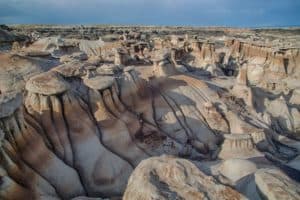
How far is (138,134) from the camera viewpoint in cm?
1280

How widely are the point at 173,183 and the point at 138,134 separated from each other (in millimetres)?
6562

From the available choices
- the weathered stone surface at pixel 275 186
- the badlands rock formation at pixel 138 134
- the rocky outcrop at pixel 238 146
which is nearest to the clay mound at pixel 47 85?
the badlands rock formation at pixel 138 134

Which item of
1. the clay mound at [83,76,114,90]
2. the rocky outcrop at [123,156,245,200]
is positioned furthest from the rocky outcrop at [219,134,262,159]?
the rocky outcrop at [123,156,245,200]

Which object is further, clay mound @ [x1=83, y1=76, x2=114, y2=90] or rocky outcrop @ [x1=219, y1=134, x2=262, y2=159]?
rocky outcrop @ [x1=219, y1=134, x2=262, y2=159]

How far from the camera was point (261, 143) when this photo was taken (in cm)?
1422

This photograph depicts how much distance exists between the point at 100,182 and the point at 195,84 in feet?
28.8

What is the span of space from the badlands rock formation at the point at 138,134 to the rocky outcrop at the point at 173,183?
2 cm

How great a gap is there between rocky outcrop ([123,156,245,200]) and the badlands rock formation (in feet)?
0.06

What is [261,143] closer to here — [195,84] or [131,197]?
[195,84]

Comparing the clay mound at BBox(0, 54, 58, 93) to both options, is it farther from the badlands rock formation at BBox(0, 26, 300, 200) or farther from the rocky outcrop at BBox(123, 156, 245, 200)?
the rocky outcrop at BBox(123, 156, 245, 200)

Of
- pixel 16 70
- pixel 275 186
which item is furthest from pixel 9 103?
pixel 275 186

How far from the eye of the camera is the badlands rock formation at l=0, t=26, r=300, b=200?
678 centimetres

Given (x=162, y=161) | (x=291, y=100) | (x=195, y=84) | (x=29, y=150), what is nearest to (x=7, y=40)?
(x=195, y=84)

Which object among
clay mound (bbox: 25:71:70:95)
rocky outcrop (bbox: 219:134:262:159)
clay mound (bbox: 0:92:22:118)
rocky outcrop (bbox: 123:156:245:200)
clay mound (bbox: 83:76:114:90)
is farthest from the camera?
rocky outcrop (bbox: 219:134:262:159)
